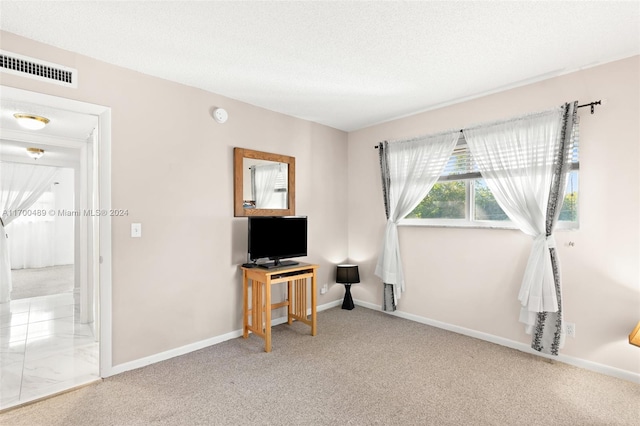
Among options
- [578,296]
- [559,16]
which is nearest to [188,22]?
[559,16]

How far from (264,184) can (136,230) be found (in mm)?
1416

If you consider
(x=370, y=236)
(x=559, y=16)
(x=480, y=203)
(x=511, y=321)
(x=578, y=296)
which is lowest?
(x=511, y=321)

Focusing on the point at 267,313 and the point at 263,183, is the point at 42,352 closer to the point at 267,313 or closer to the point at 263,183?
the point at 267,313

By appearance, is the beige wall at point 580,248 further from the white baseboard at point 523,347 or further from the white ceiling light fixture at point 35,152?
the white ceiling light fixture at point 35,152

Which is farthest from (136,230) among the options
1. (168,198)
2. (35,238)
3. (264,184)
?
(35,238)

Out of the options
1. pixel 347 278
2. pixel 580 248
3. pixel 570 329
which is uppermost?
pixel 580 248

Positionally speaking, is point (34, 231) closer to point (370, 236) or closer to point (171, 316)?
point (171, 316)

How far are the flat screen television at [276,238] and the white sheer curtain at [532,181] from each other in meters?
2.10

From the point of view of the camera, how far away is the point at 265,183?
145 inches

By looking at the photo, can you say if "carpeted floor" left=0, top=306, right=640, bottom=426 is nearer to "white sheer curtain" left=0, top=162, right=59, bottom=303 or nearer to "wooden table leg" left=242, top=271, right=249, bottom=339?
"wooden table leg" left=242, top=271, right=249, bottom=339

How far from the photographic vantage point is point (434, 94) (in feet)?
10.9

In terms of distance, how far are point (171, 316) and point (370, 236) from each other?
2.66 meters

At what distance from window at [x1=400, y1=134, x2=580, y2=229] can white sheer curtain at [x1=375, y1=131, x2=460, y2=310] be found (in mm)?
128

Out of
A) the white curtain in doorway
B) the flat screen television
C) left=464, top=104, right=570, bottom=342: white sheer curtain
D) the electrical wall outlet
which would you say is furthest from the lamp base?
the white curtain in doorway
